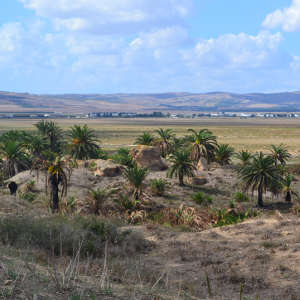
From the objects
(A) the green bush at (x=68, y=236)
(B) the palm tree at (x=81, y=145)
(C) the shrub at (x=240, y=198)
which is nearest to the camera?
(A) the green bush at (x=68, y=236)

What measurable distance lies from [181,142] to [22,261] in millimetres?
43275

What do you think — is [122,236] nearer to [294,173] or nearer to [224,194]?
[224,194]

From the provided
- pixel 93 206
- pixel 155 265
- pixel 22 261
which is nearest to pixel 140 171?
pixel 93 206

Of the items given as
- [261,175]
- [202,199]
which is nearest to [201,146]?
[202,199]

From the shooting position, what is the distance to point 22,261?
1180 centimetres

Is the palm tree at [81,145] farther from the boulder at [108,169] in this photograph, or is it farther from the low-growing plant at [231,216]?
the low-growing plant at [231,216]

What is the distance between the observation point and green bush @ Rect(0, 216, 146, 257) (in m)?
15.3

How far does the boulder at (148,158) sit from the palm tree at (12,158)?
1088 cm

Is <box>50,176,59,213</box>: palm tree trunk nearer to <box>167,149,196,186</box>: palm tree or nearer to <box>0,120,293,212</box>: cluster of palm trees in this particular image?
<box>0,120,293,212</box>: cluster of palm trees

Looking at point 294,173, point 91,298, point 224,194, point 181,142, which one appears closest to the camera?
point 91,298

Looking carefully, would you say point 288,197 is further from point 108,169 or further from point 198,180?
point 108,169

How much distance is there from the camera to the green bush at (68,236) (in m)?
15.3

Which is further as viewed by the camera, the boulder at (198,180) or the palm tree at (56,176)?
the boulder at (198,180)

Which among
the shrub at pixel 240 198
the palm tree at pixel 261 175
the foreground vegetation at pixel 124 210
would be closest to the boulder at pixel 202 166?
the foreground vegetation at pixel 124 210
